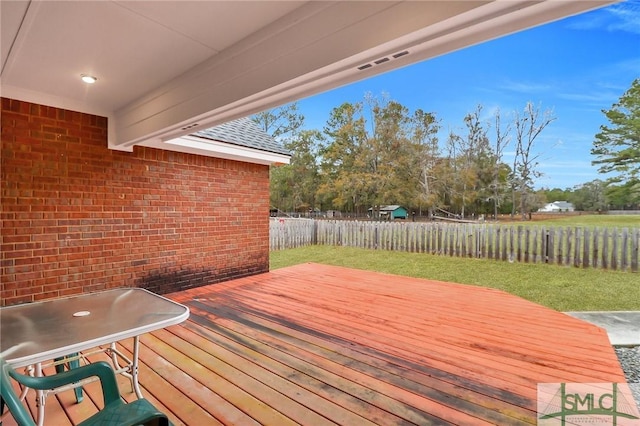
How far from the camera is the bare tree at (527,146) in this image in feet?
22.2

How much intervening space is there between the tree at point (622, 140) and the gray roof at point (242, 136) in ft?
17.4

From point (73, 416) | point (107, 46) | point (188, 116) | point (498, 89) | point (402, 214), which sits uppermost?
point (498, 89)

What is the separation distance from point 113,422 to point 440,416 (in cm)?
174

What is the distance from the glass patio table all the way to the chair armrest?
81 millimetres

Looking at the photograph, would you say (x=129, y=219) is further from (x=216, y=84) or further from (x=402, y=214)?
(x=402, y=214)

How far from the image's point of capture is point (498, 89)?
29.1 ft

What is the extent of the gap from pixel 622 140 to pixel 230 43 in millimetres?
5939

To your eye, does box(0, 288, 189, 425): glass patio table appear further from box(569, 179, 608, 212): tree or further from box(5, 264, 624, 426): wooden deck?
box(569, 179, 608, 212): tree

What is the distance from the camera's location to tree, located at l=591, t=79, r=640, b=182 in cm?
429

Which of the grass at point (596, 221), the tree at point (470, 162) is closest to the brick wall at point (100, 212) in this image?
the grass at point (596, 221)

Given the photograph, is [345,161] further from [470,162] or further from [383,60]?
[383,60]

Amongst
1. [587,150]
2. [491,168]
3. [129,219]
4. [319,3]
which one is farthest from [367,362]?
[491,168]

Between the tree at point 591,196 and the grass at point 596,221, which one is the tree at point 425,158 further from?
the tree at point 591,196

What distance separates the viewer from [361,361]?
8.16 feet
